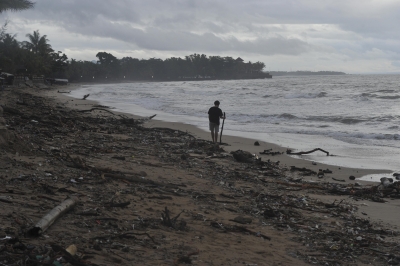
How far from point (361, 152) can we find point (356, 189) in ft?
18.9

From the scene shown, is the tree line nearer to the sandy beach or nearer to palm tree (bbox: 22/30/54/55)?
palm tree (bbox: 22/30/54/55)

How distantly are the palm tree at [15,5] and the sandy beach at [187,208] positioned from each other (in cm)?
1871

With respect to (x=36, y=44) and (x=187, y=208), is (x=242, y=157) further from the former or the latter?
(x=36, y=44)

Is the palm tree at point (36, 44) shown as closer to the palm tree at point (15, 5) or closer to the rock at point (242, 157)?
the palm tree at point (15, 5)

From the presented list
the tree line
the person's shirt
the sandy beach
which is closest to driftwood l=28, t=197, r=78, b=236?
the sandy beach

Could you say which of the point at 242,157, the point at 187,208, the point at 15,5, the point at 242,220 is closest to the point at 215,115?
the point at 242,157

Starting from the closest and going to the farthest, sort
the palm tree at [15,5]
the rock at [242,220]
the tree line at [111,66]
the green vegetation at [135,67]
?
the rock at [242,220] < the palm tree at [15,5] < the tree line at [111,66] < the green vegetation at [135,67]

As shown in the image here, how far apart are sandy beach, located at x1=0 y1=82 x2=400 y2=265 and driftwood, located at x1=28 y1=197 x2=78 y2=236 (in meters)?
0.07

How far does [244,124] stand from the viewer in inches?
861

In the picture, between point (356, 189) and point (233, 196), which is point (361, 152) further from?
point (233, 196)

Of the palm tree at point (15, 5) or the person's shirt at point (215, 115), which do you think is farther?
the palm tree at point (15, 5)

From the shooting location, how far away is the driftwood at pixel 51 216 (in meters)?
3.82

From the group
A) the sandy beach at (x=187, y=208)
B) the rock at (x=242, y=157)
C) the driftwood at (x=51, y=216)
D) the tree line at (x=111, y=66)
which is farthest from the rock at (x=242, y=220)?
the tree line at (x=111, y=66)

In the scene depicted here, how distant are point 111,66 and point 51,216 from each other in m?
159
